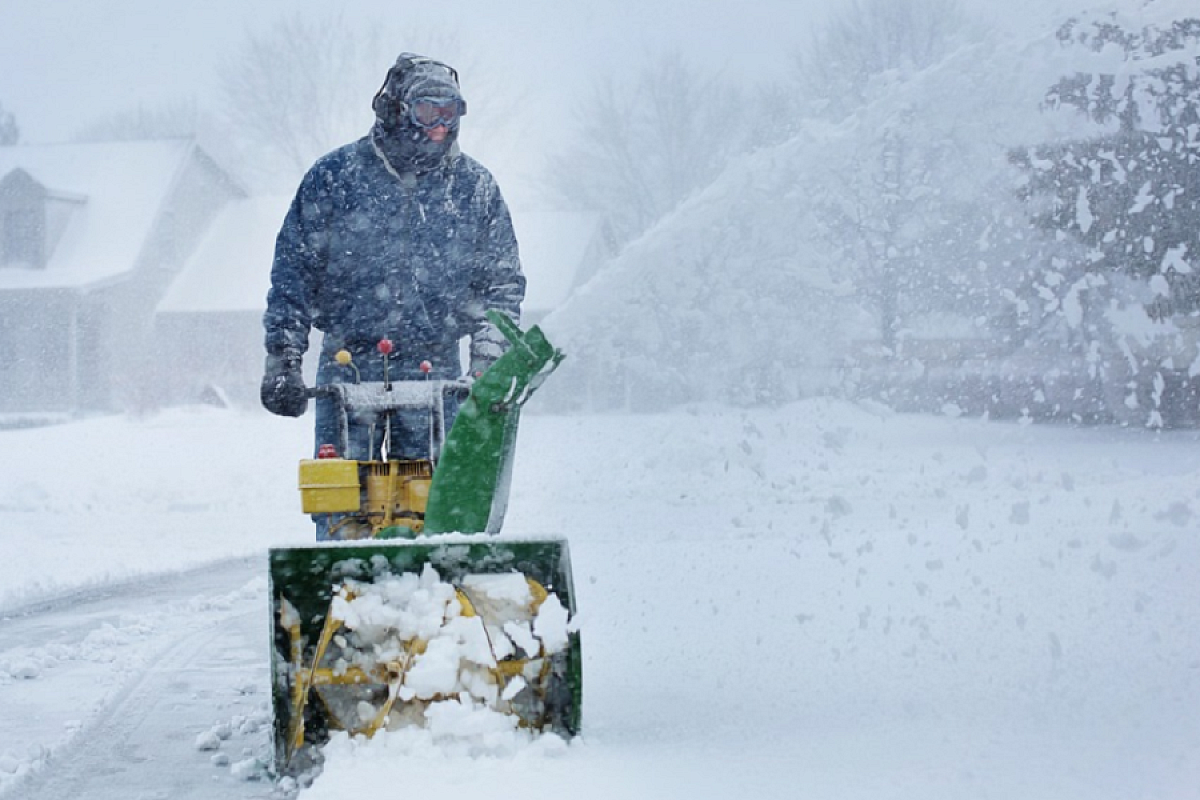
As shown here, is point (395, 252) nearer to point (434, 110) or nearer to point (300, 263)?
point (300, 263)

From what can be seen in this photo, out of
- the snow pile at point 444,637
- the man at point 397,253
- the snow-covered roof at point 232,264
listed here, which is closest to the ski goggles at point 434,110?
the man at point 397,253

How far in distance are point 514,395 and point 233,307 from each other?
1214 inches

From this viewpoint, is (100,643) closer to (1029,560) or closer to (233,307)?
(1029,560)

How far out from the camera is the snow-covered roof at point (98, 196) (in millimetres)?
33250

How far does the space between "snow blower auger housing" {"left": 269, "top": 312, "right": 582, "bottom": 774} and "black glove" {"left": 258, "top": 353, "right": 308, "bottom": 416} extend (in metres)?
0.37

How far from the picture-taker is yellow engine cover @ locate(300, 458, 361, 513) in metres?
4.39

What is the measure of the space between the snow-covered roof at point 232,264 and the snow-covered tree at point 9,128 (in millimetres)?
22869

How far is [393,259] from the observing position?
530 cm

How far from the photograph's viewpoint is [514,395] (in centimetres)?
444

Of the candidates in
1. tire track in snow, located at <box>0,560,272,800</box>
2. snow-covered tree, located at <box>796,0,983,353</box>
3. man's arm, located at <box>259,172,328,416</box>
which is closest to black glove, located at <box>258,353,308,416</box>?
man's arm, located at <box>259,172,328,416</box>

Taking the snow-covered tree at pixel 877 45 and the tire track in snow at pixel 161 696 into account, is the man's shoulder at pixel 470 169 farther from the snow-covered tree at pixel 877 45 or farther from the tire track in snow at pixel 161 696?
the snow-covered tree at pixel 877 45

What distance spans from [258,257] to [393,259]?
105 feet

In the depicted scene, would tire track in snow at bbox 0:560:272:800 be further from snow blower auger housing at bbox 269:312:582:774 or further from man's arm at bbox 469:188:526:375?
man's arm at bbox 469:188:526:375

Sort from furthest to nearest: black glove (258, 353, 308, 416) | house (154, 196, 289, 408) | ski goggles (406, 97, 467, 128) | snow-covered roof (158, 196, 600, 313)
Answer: snow-covered roof (158, 196, 600, 313) < house (154, 196, 289, 408) < ski goggles (406, 97, 467, 128) < black glove (258, 353, 308, 416)
